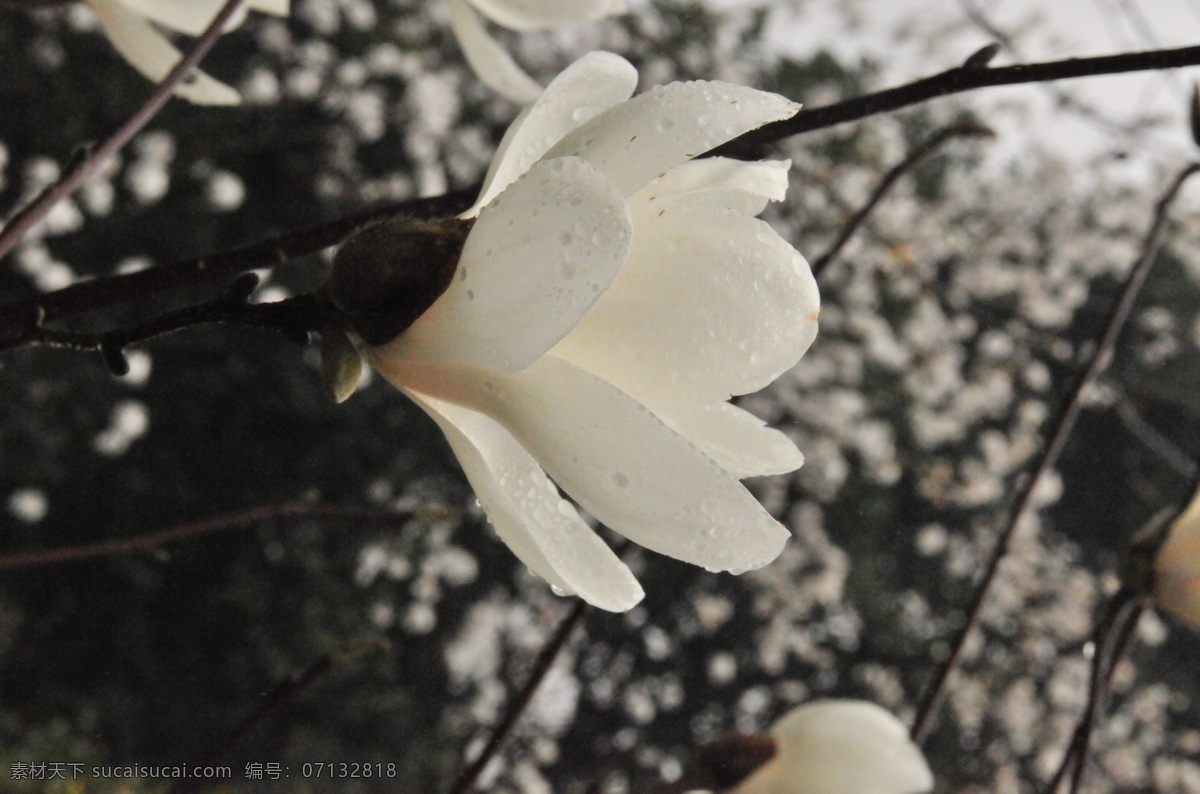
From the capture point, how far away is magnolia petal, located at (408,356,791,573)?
221mm

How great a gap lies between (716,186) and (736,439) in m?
0.07

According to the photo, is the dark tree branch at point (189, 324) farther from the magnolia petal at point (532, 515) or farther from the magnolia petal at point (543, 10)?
the magnolia petal at point (543, 10)

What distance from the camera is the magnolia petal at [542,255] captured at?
21 cm

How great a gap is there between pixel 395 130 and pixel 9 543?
5.06 feet

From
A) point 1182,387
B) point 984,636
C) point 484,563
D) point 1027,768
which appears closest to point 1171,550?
point 484,563

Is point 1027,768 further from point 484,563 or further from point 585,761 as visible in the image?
point 484,563

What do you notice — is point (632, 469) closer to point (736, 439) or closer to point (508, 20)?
point (736, 439)

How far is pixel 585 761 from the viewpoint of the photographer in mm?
3275

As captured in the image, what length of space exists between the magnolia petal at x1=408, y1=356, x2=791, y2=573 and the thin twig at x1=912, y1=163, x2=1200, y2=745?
0.19m

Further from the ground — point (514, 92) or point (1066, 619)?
point (514, 92)

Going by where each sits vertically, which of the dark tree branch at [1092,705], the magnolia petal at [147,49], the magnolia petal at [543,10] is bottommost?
the dark tree branch at [1092,705]

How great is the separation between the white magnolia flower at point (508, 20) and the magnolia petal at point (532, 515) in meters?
0.16

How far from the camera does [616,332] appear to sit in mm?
249

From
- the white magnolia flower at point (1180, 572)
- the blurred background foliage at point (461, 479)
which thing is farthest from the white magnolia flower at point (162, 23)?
the blurred background foliage at point (461, 479)
